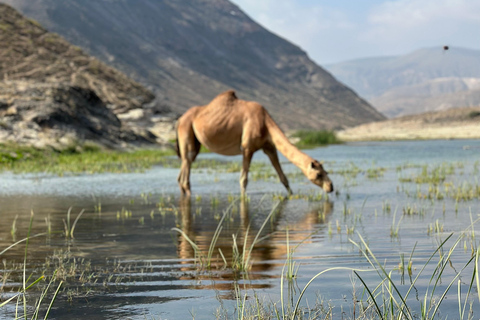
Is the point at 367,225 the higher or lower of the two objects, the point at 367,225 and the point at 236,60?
the lower

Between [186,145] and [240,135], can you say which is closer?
[240,135]

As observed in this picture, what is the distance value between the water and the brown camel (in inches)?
20.8

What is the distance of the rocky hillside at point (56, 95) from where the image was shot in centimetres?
2838

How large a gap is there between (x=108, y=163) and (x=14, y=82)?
14.0m

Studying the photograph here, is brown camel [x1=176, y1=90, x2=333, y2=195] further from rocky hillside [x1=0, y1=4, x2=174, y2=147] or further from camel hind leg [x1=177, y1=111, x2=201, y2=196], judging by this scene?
rocky hillside [x1=0, y1=4, x2=174, y2=147]

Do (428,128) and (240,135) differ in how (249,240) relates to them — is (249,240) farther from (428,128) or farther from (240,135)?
(428,128)

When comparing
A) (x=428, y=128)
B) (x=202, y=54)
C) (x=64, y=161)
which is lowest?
(x=64, y=161)

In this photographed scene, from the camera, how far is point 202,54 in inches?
5999

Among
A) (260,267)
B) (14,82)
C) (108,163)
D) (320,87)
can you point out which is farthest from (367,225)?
(320,87)

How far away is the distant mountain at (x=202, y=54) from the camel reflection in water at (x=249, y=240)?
96.9 m

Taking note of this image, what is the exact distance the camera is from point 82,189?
14.4 metres

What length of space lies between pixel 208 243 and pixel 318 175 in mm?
4924

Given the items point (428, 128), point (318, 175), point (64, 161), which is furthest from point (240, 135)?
point (428, 128)

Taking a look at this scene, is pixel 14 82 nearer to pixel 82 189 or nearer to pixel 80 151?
pixel 80 151
